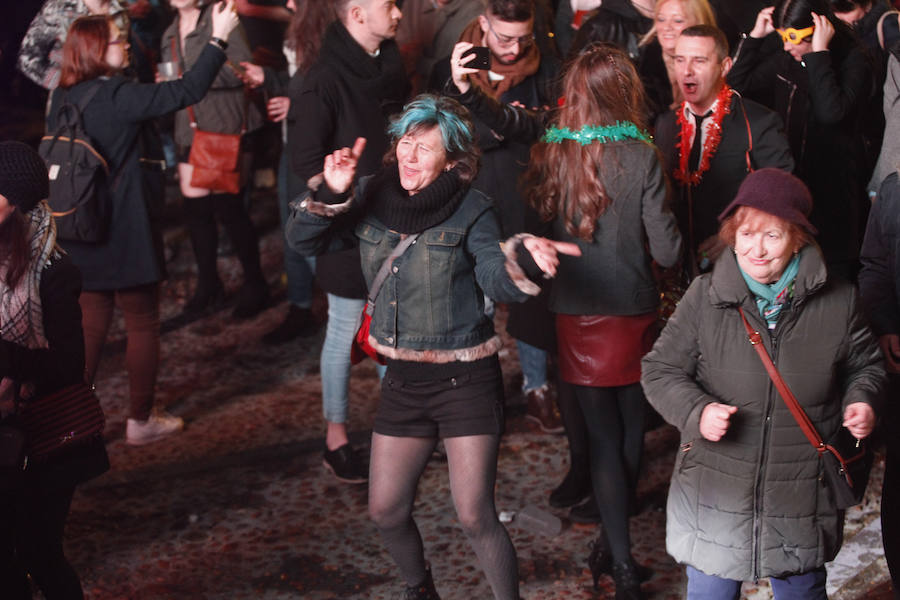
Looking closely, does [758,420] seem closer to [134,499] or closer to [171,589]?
[171,589]

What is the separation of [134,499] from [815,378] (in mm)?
3426

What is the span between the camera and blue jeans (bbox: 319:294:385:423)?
5066mm

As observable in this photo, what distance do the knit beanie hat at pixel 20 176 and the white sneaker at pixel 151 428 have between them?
8.22 ft

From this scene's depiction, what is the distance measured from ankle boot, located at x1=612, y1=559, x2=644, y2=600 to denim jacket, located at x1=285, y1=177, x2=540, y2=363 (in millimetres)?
1065

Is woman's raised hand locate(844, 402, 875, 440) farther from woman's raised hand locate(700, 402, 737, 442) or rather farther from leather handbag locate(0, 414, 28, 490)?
leather handbag locate(0, 414, 28, 490)

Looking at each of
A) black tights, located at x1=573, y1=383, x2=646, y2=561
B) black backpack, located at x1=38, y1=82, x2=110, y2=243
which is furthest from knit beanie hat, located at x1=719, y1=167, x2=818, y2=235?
black backpack, located at x1=38, y1=82, x2=110, y2=243

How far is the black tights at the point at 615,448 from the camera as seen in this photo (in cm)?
411

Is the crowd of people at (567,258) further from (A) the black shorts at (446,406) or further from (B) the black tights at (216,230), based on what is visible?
(B) the black tights at (216,230)

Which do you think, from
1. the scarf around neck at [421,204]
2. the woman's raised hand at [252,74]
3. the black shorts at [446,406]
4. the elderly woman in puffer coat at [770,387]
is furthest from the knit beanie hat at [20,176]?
the woman's raised hand at [252,74]

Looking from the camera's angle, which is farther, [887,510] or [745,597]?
[745,597]

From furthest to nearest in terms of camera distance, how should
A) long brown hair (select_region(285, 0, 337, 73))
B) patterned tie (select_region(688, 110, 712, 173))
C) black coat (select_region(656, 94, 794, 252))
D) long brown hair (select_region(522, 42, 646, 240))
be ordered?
long brown hair (select_region(285, 0, 337, 73)), patterned tie (select_region(688, 110, 712, 173)), black coat (select_region(656, 94, 794, 252)), long brown hair (select_region(522, 42, 646, 240))

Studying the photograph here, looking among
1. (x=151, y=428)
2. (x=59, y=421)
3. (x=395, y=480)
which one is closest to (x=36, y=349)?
(x=59, y=421)

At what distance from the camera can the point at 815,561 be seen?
10.7ft

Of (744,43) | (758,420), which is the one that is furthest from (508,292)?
(744,43)
